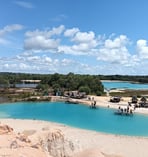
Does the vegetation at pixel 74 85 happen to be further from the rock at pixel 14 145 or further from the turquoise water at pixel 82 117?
the rock at pixel 14 145

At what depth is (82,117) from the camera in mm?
66938

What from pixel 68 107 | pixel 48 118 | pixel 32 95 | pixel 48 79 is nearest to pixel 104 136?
pixel 48 118

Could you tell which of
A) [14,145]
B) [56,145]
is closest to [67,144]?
[56,145]

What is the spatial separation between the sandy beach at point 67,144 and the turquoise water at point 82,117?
328 inches

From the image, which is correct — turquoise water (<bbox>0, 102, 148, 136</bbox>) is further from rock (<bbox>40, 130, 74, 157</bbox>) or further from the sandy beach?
rock (<bbox>40, 130, 74, 157</bbox>)

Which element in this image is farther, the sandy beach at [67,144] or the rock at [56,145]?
the rock at [56,145]

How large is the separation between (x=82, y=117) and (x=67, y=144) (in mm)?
43176

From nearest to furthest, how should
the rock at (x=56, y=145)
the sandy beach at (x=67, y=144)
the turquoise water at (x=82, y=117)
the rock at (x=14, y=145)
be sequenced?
the rock at (x=14, y=145) → the sandy beach at (x=67, y=144) → the rock at (x=56, y=145) → the turquoise water at (x=82, y=117)

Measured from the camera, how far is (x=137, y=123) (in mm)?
60375

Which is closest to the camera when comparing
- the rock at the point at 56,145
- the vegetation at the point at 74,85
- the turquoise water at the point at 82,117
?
the rock at the point at 56,145

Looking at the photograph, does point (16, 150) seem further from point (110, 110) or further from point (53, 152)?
point (110, 110)

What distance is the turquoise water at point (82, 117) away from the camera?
5358 centimetres

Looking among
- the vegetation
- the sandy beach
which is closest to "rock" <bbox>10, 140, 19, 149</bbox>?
the sandy beach

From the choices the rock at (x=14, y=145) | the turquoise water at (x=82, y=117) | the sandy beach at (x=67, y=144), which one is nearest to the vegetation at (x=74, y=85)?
the turquoise water at (x=82, y=117)
